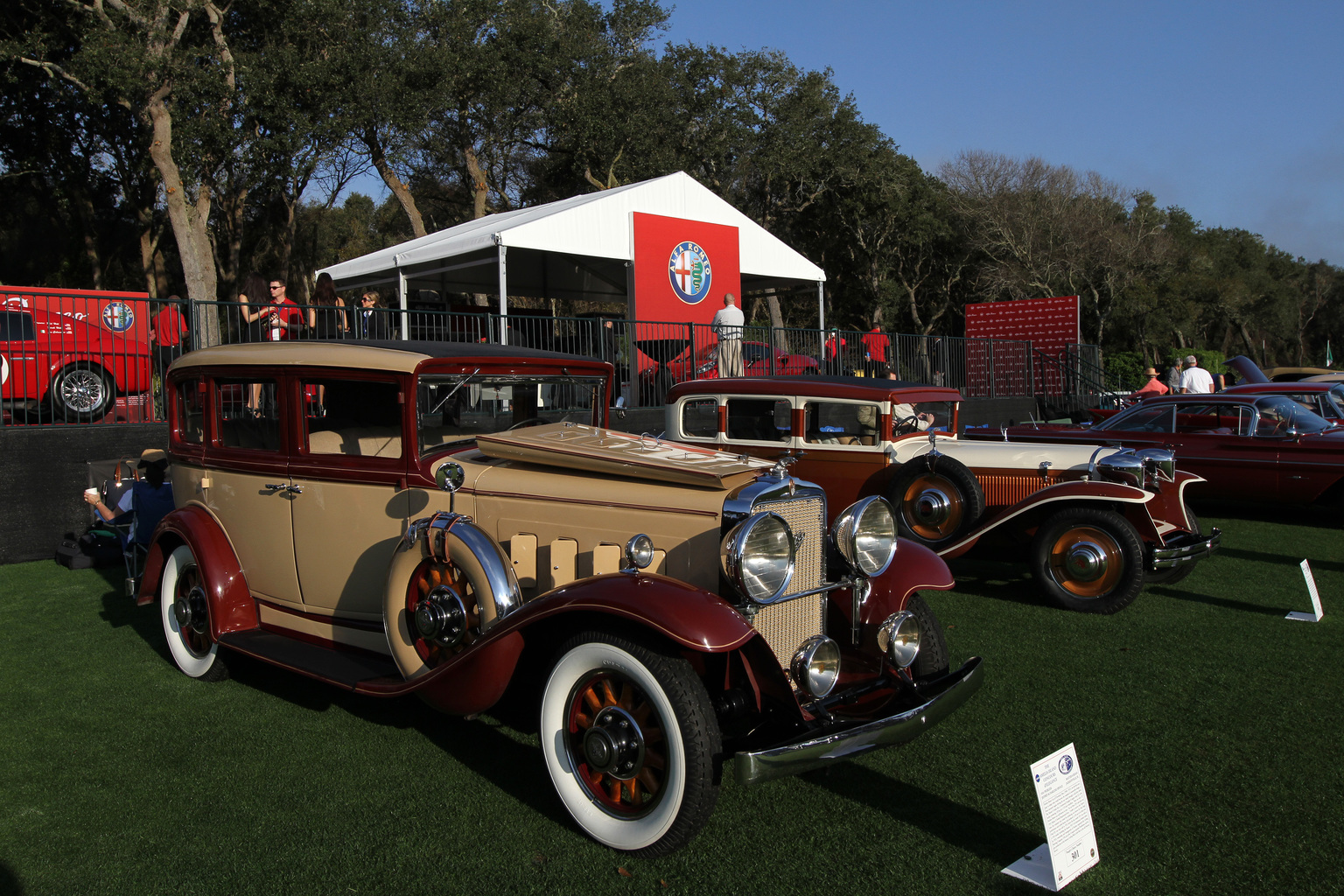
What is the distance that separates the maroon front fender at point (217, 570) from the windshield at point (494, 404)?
1.37 meters

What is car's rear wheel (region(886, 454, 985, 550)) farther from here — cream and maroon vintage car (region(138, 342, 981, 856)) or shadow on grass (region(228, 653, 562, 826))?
shadow on grass (region(228, 653, 562, 826))

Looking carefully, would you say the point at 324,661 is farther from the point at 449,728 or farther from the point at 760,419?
the point at 760,419

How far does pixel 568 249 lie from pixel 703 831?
1122 centimetres

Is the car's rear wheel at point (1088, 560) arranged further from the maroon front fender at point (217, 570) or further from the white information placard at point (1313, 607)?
the maroon front fender at point (217, 570)

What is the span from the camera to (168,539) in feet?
14.6

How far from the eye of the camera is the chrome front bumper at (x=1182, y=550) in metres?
5.51

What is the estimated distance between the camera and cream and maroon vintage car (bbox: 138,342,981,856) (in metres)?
2.67

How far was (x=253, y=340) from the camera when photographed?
8.96m

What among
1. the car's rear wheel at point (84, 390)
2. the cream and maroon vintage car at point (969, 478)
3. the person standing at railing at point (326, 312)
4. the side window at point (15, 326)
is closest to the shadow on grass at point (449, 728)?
the cream and maroon vintage car at point (969, 478)

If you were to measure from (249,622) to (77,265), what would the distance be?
2803cm

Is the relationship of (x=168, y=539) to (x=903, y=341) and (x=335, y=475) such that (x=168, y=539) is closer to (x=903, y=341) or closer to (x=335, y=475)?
(x=335, y=475)

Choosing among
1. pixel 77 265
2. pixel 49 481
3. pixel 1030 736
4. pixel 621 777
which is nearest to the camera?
pixel 621 777

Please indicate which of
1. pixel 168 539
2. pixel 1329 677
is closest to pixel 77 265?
pixel 168 539

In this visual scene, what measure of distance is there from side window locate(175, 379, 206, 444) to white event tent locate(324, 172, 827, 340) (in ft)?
26.2
